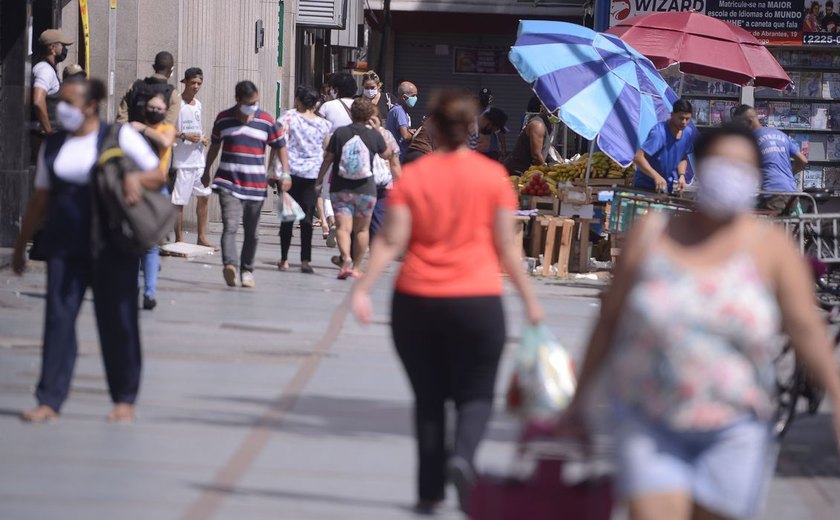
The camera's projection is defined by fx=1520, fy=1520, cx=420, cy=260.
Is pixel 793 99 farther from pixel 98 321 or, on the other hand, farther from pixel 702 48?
pixel 98 321

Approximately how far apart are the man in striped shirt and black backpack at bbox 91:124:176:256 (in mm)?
5783

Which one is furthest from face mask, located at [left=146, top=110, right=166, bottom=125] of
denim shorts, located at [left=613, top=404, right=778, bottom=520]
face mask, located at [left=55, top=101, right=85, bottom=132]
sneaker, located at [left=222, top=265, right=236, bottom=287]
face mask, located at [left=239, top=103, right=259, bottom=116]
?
denim shorts, located at [left=613, top=404, right=778, bottom=520]

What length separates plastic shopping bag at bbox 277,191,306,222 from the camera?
1460 centimetres

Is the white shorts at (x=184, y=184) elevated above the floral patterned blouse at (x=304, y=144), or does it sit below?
below

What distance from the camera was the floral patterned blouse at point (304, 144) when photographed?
15391 millimetres

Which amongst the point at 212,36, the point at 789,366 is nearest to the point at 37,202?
the point at 789,366

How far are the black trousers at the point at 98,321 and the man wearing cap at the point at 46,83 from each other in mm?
7771

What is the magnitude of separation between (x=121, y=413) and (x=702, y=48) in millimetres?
11567

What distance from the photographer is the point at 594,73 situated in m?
15.9

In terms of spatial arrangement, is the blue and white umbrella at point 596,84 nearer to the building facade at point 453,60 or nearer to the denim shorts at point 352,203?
the denim shorts at point 352,203

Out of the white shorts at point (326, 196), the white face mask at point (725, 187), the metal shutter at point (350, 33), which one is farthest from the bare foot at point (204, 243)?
the white face mask at point (725, 187)

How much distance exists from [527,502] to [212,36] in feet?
57.7

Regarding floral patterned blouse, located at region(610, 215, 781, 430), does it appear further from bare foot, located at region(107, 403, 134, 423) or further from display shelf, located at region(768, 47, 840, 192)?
display shelf, located at region(768, 47, 840, 192)

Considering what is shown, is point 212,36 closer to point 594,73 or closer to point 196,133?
point 196,133
